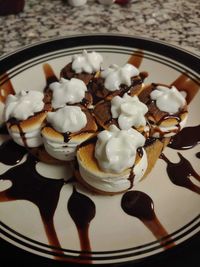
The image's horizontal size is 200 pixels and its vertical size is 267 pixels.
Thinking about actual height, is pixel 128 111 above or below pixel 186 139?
above

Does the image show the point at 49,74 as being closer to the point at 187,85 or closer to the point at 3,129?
the point at 3,129

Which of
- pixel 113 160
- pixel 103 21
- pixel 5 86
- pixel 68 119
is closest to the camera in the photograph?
pixel 113 160

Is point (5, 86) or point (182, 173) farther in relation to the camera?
point (5, 86)

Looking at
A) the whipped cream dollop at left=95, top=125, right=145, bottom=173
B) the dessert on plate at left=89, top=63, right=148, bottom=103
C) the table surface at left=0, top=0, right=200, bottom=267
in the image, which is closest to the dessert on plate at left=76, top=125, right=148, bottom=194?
the whipped cream dollop at left=95, top=125, right=145, bottom=173

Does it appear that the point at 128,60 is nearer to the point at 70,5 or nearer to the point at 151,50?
the point at 151,50

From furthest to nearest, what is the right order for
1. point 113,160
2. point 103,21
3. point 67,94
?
point 103,21
point 67,94
point 113,160

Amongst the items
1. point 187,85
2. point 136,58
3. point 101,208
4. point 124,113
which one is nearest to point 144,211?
point 101,208

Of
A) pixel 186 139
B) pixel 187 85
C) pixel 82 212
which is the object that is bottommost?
pixel 82 212
